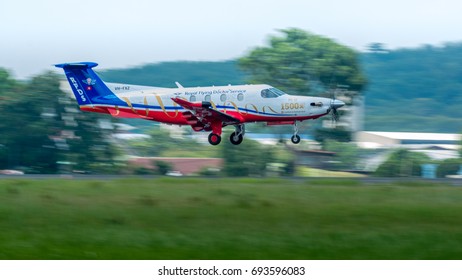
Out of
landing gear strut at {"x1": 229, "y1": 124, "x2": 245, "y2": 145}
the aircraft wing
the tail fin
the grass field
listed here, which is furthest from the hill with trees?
the grass field

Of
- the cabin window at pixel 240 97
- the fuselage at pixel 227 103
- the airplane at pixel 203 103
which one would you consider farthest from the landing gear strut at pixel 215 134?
the cabin window at pixel 240 97

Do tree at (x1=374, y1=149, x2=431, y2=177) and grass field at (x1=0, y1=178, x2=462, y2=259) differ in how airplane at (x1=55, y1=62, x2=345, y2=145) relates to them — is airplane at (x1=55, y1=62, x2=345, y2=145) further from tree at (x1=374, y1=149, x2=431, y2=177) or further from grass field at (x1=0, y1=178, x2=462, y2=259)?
tree at (x1=374, y1=149, x2=431, y2=177)

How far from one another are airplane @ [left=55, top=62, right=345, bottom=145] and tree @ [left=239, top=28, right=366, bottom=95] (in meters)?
31.5

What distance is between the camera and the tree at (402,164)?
7156 cm

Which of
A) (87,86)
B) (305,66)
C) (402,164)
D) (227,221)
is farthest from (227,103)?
(305,66)

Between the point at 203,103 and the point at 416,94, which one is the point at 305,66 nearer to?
the point at 203,103

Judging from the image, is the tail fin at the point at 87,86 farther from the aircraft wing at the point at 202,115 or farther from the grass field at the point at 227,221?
the grass field at the point at 227,221

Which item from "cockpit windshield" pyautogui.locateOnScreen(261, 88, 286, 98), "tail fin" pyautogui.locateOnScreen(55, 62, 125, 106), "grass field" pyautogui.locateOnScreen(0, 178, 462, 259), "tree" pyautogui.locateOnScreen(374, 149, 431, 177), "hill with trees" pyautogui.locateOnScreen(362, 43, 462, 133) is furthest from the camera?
"hill with trees" pyautogui.locateOnScreen(362, 43, 462, 133)

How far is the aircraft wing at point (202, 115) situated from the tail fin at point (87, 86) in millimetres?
4144

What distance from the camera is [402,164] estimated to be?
74875 millimetres

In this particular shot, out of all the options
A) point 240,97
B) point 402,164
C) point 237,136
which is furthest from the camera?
point 402,164

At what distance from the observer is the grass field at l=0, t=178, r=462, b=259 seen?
69.8 ft

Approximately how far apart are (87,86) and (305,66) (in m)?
37.3
